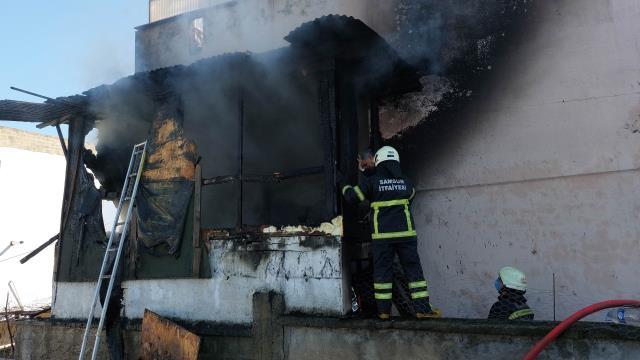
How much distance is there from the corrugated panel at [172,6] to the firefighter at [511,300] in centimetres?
819

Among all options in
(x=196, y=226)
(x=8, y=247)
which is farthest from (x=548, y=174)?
(x=8, y=247)

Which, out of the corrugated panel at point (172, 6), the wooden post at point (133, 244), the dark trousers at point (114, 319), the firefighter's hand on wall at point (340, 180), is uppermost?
the corrugated panel at point (172, 6)

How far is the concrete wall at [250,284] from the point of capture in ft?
17.5

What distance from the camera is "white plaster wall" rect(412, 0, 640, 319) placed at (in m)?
5.88

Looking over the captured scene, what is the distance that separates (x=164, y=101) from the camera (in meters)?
6.97

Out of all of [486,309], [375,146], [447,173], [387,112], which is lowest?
[486,309]

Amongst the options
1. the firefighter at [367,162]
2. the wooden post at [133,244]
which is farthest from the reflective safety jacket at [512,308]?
the wooden post at [133,244]

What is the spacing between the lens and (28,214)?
20.2m

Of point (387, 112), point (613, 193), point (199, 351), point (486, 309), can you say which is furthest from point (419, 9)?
point (199, 351)

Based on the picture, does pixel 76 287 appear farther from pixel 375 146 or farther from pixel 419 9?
pixel 419 9

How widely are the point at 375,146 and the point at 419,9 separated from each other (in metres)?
2.45

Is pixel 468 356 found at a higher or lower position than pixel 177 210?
lower

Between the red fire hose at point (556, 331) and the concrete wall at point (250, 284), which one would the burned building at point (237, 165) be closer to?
Answer: the concrete wall at point (250, 284)

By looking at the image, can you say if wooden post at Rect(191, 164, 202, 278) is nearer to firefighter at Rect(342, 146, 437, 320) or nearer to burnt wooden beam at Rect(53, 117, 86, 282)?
firefighter at Rect(342, 146, 437, 320)
